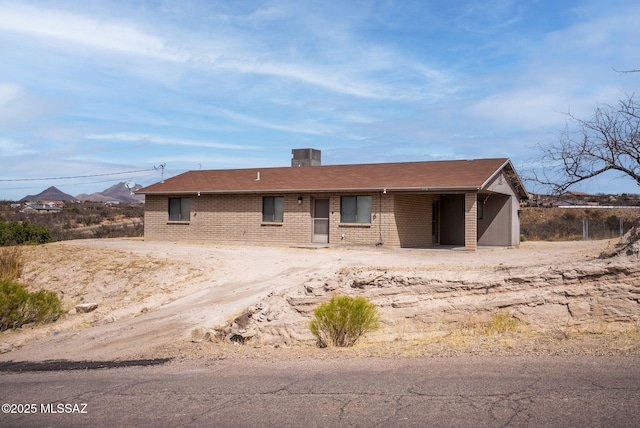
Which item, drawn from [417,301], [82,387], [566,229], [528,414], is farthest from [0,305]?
[566,229]

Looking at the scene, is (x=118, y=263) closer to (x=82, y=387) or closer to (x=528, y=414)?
(x=82, y=387)

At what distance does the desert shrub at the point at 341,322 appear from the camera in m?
10.5

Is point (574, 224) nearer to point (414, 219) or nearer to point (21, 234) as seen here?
point (414, 219)

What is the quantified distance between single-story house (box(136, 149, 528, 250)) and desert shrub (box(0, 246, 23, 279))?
28.7 feet

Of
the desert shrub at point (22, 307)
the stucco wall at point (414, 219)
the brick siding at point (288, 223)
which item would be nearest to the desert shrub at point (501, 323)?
the desert shrub at point (22, 307)

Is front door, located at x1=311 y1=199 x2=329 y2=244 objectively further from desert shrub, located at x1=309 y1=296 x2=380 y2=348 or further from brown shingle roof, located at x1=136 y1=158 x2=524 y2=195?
desert shrub, located at x1=309 y1=296 x2=380 y2=348

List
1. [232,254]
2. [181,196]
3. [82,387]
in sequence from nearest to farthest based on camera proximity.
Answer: [82,387]
[232,254]
[181,196]

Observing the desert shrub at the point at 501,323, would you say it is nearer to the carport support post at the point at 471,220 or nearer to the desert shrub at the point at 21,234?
the carport support post at the point at 471,220

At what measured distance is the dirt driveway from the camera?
12542 millimetres

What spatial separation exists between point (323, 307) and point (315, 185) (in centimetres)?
1649

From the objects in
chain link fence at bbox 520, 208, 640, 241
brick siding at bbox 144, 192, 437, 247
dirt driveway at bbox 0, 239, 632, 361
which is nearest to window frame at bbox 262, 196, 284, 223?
brick siding at bbox 144, 192, 437, 247

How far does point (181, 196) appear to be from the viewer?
1202 inches

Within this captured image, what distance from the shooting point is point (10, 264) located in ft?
71.4

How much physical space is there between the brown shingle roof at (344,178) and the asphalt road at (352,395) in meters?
16.4
